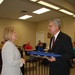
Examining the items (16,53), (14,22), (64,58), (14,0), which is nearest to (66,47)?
(64,58)

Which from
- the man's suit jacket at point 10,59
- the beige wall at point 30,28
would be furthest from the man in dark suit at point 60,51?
the beige wall at point 30,28

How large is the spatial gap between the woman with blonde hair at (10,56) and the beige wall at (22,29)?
8.13m

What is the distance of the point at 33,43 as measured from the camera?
459 inches

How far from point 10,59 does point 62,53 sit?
728mm

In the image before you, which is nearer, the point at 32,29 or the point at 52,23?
the point at 52,23

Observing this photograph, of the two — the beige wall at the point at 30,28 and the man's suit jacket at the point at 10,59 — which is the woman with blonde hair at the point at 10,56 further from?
the beige wall at the point at 30,28

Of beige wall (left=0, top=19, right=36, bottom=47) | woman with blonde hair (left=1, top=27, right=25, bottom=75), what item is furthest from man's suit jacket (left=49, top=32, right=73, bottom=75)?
beige wall (left=0, top=19, right=36, bottom=47)

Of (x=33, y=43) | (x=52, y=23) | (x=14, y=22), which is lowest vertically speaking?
(x=33, y=43)

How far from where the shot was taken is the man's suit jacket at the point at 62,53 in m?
1.87

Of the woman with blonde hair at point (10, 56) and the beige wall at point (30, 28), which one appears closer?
the woman with blonde hair at point (10, 56)

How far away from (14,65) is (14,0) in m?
4.18

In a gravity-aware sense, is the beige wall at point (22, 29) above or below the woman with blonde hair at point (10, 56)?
above

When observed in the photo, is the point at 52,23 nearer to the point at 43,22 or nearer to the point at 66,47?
the point at 66,47

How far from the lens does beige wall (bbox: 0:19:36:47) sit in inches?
400
